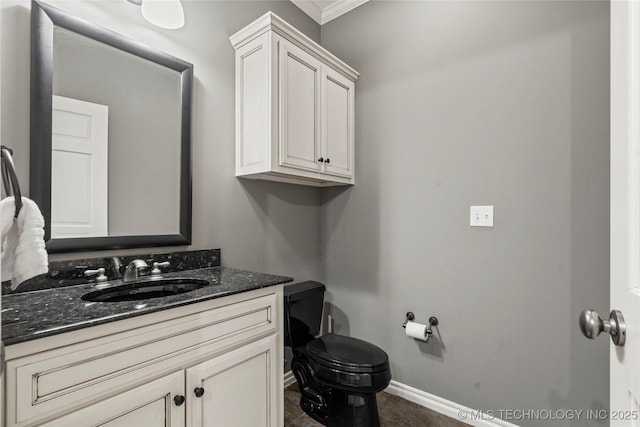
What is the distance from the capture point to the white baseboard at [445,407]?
1.67 meters

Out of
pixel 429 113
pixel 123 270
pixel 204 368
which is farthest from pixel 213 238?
pixel 429 113

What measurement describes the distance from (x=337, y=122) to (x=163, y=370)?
5.37 ft

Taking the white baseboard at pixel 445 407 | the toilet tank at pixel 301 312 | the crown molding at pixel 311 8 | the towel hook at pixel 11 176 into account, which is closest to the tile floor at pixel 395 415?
the white baseboard at pixel 445 407

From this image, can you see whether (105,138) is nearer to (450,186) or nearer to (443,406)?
(450,186)

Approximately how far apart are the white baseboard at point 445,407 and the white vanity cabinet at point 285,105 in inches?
54.5

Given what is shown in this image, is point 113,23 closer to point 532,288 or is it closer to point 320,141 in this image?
point 320,141

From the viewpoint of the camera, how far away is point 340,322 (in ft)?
7.46

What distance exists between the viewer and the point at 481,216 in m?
1.69

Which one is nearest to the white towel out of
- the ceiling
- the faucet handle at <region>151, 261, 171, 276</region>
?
the faucet handle at <region>151, 261, 171, 276</region>

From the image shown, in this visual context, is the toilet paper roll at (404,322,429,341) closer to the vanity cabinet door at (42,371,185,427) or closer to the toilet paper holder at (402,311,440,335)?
the toilet paper holder at (402,311,440,335)

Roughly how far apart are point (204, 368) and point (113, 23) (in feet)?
4.82

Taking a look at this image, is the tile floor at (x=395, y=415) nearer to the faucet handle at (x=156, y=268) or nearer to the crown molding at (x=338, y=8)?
the faucet handle at (x=156, y=268)
